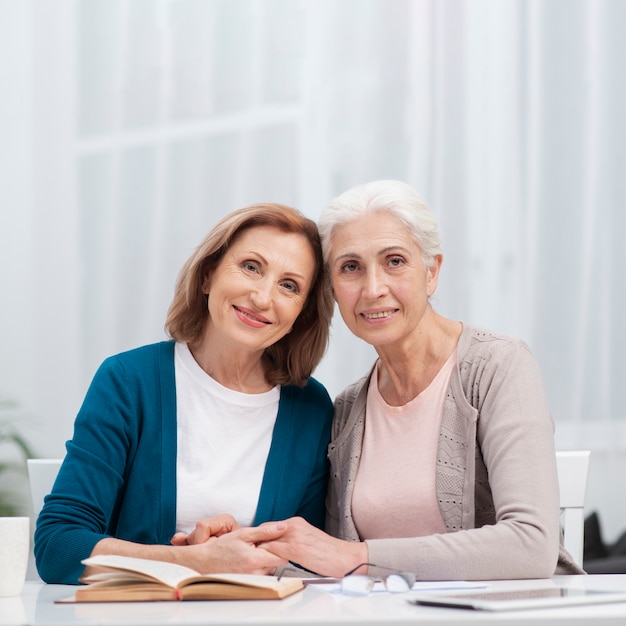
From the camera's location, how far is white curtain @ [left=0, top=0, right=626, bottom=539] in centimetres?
309

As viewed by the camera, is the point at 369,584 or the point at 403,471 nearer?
the point at 369,584

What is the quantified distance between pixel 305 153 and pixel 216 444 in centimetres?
153

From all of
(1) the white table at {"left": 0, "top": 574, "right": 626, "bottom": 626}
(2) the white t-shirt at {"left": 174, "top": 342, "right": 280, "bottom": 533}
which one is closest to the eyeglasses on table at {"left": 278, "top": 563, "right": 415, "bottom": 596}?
(1) the white table at {"left": 0, "top": 574, "right": 626, "bottom": 626}

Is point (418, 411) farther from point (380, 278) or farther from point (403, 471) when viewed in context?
point (380, 278)

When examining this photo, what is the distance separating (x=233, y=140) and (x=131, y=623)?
2388 millimetres

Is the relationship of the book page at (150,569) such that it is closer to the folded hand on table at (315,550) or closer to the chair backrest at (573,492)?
the folded hand on table at (315,550)

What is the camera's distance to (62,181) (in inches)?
123

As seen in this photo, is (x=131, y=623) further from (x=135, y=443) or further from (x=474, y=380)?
(x=474, y=380)

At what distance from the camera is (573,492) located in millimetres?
1857

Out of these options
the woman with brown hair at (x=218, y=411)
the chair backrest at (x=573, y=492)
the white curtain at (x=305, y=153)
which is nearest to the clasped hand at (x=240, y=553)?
the woman with brown hair at (x=218, y=411)

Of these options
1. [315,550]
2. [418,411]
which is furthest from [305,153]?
[315,550]

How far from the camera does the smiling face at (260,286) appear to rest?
1.86 meters

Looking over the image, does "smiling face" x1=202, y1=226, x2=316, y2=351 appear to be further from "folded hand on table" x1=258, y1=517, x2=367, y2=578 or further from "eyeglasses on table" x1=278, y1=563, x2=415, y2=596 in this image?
"eyeglasses on table" x1=278, y1=563, x2=415, y2=596

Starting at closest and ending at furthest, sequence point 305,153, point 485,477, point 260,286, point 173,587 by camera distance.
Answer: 1. point 173,587
2. point 485,477
3. point 260,286
4. point 305,153
